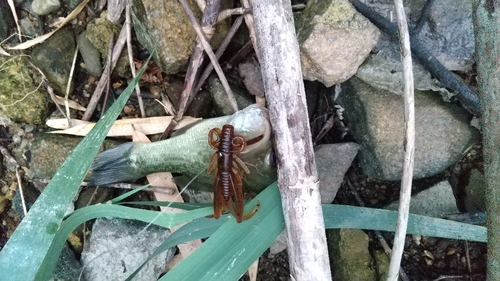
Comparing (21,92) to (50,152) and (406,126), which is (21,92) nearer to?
(50,152)

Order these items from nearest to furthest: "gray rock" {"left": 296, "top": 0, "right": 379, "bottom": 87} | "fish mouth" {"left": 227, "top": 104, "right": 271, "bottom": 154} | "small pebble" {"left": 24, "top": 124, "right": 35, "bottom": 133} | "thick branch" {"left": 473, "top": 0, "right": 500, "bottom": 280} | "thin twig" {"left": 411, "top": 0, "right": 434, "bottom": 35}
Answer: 1. "thick branch" {"left": 473, "top": 0, "right": 500, "bottom": 280}
2. "fish mouth" {"left": 227, "top": 104, "right": 271, "bottom": 154}
3. "gray rock" {"left": 296, "top": 0, "right": 379, "bottom": 87}
4. "thin twig" {"left": 411, "top": 0, "right": 434, "bottom": 35}
5. "small pebble" {"left": 24, "top": 124, "right": 35, "bottom": 133}

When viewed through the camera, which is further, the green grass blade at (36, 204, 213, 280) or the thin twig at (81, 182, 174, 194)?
the thin twig at (81, 182, 174, 194)

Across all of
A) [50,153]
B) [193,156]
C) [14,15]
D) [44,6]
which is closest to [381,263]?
[193,156]

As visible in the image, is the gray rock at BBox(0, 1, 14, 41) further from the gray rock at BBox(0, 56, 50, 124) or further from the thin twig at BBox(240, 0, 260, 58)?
the thin twig at BBox(240, 0, 260, 58)

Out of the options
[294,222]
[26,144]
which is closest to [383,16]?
[294,222]

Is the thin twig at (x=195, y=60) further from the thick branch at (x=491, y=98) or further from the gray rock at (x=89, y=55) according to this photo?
the thick branch at (x=491, y=98)

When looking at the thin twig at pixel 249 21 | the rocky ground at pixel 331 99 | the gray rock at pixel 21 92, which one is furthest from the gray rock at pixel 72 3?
the thin twig at pixel 249 21

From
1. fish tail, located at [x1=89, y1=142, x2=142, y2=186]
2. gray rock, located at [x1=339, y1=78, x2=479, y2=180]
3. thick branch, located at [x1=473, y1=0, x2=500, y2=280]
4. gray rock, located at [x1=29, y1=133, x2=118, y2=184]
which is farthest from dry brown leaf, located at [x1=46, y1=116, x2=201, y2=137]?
thick branch, located at [x1=473, y1=0, x2=500, y2=280]

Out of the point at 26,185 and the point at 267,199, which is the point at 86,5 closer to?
the point at 26,185

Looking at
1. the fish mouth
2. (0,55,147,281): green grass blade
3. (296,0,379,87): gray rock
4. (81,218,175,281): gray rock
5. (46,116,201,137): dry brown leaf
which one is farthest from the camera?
(46,116,201,137): dry brown leaf
